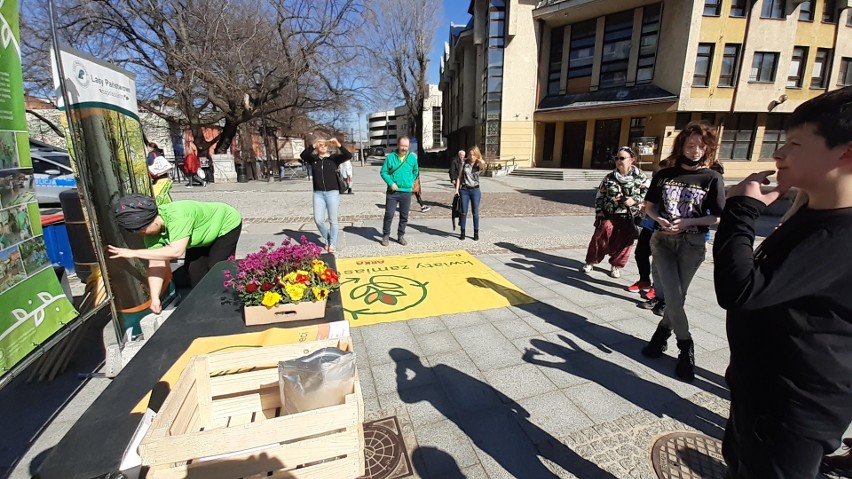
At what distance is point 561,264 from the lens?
5.64 m

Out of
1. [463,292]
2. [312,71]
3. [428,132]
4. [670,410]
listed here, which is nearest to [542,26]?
[312,71]

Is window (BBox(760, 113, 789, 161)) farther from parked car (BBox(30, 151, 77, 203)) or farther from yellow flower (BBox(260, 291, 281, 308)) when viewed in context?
parked car (BBox(30, 151, 77, 203))

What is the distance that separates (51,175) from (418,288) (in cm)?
1054

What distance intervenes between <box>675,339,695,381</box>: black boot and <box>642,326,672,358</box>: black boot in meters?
0.20

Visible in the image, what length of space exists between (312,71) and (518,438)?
1713cm

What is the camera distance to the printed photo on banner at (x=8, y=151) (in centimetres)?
224

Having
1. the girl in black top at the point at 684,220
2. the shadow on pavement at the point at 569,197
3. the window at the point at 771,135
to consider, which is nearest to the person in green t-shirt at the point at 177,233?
the girl in black top at the point at 684,220

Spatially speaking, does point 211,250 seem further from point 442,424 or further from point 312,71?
point 312,71

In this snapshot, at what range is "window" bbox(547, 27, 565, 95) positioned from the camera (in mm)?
23688

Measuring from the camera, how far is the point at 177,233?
2.81m

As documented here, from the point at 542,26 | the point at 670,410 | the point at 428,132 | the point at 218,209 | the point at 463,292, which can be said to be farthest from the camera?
the point at 428,132

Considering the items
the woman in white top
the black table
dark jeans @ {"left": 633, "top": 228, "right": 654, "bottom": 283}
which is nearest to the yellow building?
the woman in white top

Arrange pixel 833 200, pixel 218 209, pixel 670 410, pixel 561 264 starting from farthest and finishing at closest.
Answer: pixel 561 264, pixel 218 209, pixel 670 410, pixel 833 200

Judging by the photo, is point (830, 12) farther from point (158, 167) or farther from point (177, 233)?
point (177, 233)
